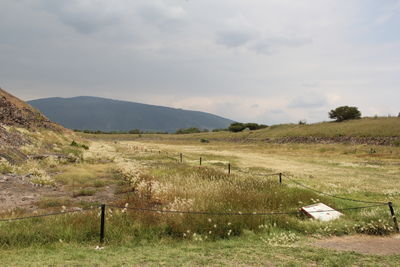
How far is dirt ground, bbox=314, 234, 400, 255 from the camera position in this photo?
8391 mm

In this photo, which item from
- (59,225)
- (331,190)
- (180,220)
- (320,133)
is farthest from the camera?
(320,133)

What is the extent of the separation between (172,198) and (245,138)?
96271mm

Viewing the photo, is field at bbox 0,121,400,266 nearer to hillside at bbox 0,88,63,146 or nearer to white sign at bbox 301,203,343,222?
white sign at bbox 301,203,343,222

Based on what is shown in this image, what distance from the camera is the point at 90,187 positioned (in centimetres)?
1755

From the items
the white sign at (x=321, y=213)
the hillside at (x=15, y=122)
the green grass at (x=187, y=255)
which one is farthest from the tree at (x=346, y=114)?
the green grass at (x=187, y=255)

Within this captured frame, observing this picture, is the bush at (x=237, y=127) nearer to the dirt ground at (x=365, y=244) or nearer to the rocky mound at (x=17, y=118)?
the rocky mound at (x=17, y=118)

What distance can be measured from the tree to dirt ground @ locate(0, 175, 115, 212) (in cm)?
10227

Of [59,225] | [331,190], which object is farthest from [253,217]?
[331,190]

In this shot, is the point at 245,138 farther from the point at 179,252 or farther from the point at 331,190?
the point at 179,252

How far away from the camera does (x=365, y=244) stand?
9.01 meters

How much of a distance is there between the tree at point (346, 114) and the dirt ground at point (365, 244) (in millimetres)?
102942

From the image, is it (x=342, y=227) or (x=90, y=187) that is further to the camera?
(x=90, y=187)

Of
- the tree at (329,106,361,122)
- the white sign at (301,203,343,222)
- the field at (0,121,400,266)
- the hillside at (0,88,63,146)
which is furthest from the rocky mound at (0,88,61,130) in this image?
the tree at (329,106,361,122)

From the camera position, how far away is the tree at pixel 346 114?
10214cm
